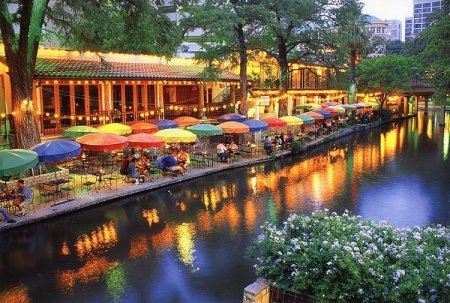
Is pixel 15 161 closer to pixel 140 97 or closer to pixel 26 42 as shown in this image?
pixel 26 42

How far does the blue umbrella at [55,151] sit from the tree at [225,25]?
506 inches

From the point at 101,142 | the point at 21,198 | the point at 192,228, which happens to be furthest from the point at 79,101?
the point at 192,228

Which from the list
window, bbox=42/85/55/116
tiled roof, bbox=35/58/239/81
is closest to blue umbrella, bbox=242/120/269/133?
tiled roof, bbox=35/58/239/81

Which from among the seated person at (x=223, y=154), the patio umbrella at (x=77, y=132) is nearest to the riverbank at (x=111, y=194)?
the seated person at (x=223, y=154)

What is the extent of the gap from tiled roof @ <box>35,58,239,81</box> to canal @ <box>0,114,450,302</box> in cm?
833

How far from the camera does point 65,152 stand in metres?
17.0

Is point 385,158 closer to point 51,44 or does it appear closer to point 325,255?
point 325,255

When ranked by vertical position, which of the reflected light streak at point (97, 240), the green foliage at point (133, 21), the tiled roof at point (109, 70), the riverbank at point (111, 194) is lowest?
the reflected light streak at point (97, 240)

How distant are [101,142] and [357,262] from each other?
14171 mm

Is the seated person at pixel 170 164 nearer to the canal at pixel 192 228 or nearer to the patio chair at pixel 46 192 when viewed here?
the canal at pixel 192 228

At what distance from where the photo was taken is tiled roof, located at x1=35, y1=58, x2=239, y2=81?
23.5m

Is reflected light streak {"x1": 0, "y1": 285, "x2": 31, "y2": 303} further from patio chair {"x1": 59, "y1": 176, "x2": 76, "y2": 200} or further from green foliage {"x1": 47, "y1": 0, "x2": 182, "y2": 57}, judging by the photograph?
green foliage {"x1": 47, "y1": 0, "x2": 182, "y2": 57}

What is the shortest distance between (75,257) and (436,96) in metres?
25.3

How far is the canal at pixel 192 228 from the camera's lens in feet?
34.3
